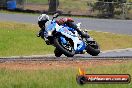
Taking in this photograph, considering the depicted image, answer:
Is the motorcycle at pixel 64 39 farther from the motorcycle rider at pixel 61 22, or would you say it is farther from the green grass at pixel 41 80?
the green grass at pixel 41 80

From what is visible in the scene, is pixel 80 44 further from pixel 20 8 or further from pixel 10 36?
pixel 20 8

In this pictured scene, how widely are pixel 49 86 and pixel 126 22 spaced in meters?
31.8

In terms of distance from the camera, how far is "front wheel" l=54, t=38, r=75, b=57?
1527cm

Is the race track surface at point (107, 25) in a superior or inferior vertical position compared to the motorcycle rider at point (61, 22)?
inferior

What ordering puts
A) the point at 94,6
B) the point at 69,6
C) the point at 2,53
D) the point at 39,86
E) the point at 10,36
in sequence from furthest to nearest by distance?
the point at 69,6 < the point at 94,6 < the point at 10,36 < the point at 2,53 < the point at 39,86

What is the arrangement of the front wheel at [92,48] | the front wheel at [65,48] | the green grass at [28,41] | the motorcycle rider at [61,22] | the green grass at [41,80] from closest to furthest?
the green grass at [41,80] → the motorcycle rider at [61,22] → the front wheel at [65,48] → the front wheel at [92,48] → the green grass at [28,41]

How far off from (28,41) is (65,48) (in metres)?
12.4

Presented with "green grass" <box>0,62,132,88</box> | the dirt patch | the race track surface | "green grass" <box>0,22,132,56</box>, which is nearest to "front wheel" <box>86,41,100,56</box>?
the dirt patch

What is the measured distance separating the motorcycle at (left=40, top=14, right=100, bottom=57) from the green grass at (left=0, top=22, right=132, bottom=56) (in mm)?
9310

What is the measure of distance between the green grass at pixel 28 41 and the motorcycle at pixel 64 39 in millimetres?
9310

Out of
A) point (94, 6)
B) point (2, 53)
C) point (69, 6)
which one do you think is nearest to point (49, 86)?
point (2, 53)

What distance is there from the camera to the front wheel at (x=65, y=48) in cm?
1527

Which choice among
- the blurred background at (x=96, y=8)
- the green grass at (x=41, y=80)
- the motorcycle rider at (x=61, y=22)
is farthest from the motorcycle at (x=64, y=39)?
the blurred background at (x=96, y=8)

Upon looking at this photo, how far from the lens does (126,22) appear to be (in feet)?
134
